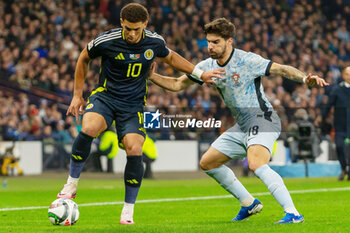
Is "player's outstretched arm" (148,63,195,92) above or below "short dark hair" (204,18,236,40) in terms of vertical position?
below

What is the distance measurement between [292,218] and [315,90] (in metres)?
15.8

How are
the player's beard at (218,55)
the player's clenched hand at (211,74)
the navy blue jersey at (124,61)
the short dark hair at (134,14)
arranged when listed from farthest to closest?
the player's beard at (218,55), the player's clenched hand at (211,74), the navy blue jersey at (124,61), the short dark hair at (134,14)

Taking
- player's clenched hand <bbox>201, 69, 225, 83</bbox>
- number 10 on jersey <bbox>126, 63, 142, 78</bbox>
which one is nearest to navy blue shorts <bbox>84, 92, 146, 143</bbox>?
number 10 on jersey <bbox>126, 63, 142, 78</bbox>

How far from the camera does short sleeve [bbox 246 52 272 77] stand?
702cm

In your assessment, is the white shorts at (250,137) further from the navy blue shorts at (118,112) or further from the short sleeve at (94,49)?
the short sleeve at (94,49)

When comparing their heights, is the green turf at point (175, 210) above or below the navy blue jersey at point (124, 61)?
below

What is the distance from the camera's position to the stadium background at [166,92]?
8.20m

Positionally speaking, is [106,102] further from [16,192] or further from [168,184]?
[168,184]

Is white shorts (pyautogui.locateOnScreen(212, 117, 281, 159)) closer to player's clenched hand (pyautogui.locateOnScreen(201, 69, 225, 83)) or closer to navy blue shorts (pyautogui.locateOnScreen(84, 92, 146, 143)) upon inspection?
player's clenched hand (pyautogui.locateOnScreen(201, 69, 225, 83))

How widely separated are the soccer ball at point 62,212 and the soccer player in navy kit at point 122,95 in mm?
136

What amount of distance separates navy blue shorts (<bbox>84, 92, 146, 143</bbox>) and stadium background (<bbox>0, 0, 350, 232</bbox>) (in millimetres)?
888

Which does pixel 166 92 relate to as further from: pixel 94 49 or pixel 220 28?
pixel 94 49

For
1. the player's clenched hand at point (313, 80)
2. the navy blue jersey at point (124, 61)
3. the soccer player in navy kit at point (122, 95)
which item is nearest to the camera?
the player's clenched hand at point (313, 80)

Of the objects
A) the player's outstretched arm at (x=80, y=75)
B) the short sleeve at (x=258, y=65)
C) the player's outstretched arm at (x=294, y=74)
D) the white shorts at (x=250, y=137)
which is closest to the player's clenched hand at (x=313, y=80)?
the player's outstretched arm at (x=294, y=74)
